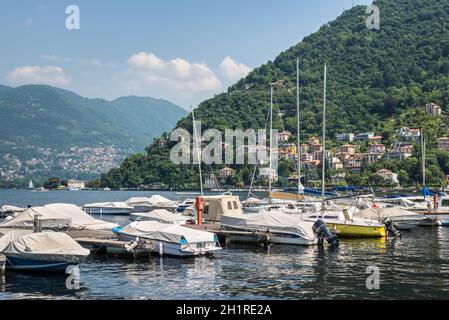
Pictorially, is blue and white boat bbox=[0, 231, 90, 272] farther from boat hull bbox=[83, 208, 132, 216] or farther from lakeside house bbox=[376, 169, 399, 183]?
lakeside house bbox=[376, 169, 399, 183]

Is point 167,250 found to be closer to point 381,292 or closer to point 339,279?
point 339,279

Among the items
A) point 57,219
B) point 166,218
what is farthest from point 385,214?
point 57,219

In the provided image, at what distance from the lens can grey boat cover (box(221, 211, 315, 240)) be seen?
1576 inches

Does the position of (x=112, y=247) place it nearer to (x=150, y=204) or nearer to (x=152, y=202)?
(x=150, y=204)

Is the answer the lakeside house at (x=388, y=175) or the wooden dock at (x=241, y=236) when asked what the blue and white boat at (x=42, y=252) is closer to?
the wooden dock at (x=241, y=236)

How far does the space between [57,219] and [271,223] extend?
49.3 ft

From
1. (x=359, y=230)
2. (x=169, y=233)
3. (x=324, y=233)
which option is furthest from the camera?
(x=359, y=230)

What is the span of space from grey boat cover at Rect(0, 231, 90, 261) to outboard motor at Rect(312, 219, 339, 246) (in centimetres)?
1684

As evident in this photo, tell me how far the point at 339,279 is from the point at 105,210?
55822 mm

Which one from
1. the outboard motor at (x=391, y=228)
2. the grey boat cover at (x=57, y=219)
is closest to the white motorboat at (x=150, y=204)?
the grey boat cover at (x=57, y=219)

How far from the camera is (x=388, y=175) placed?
594 ft

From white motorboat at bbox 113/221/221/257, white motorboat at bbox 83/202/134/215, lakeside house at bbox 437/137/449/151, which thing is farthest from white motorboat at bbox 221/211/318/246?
lakeside house at bbox 437/137/449/151
